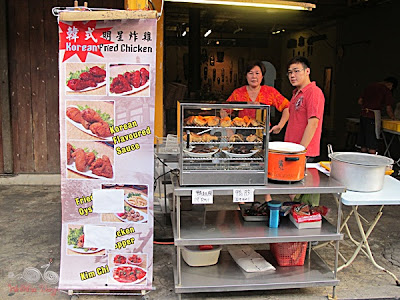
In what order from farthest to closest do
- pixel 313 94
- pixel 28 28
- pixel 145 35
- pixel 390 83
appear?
pixel 390 83 → pixel 28 28 → pixel 313 94 → pixel 145 35

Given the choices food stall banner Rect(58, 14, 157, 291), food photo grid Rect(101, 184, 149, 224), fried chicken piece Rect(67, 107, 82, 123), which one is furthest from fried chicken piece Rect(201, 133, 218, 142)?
fried chicken piece Rect(67, 107, 82, 123)

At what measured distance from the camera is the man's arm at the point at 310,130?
3488 mm

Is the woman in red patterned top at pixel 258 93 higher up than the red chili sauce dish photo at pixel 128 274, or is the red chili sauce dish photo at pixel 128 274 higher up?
the woman in red patterned top at pixel 258 93

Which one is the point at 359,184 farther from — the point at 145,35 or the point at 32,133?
the point at 32,133

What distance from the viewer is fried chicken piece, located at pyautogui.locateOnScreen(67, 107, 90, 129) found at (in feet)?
9.00

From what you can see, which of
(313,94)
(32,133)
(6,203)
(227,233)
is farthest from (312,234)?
(32,133)

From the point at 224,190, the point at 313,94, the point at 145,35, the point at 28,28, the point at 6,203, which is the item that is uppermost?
the point at 28,28

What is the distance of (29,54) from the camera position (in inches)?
215

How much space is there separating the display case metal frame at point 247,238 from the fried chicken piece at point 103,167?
47 cm

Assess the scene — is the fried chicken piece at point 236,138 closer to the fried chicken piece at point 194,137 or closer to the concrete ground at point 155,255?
the fried chicken piece at point 194,137

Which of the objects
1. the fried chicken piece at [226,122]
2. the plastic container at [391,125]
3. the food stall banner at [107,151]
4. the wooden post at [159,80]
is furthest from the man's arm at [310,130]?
the plastic container at [391,125]

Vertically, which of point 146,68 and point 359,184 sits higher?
point 146,68

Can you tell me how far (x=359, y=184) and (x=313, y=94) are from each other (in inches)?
38.1

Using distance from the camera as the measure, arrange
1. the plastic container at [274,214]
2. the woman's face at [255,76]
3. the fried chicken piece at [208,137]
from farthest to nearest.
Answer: the woman's face at [255,76] → the plastic container at [274,214] → the fried chicken piece at [208,137]
